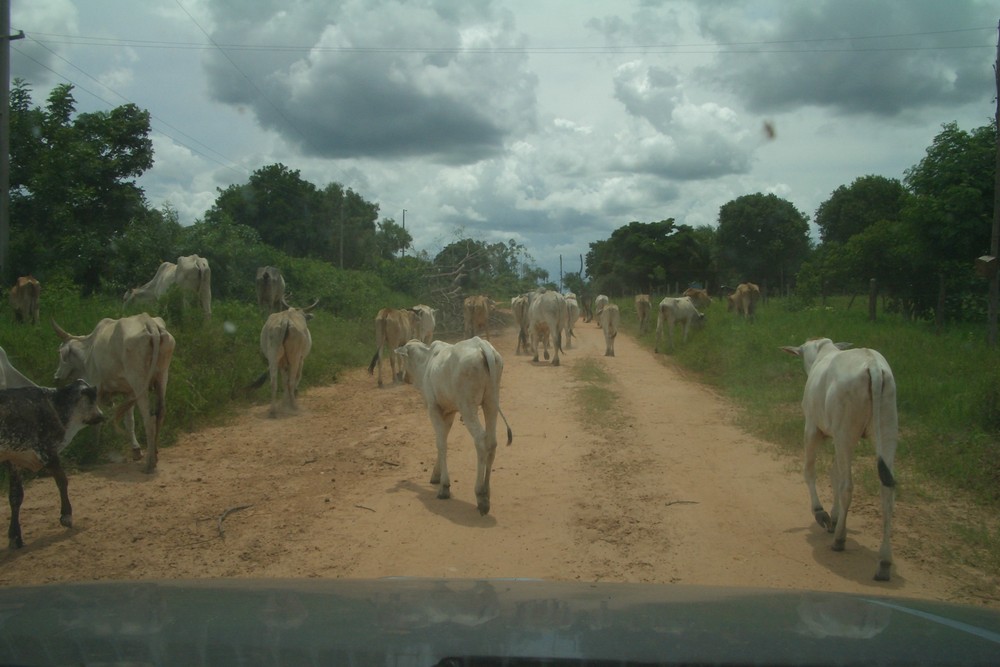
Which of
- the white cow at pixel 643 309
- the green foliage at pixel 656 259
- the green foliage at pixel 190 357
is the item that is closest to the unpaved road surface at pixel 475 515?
the green foliage at pixel 190 357

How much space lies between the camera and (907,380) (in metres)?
12.3

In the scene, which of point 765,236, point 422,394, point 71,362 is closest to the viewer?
point 422,394

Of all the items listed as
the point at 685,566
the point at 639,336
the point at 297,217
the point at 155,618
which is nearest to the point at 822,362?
the point at 685,566

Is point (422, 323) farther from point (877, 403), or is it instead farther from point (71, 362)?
point (877, 403)

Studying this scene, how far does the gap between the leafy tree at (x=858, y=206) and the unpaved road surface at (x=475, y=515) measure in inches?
1439

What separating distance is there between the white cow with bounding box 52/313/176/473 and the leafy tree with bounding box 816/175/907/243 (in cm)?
4085

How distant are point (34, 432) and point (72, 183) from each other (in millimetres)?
15194

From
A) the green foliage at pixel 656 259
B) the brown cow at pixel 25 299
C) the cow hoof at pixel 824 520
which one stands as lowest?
the cow hoof at pixel 824 520

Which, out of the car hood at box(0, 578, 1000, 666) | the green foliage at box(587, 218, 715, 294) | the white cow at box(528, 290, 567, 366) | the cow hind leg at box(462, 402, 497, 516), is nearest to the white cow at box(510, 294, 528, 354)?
the white cow at box(528, 290, 567, 366)

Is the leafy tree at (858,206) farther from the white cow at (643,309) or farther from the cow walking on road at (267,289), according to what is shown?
the cow walking on road at (267,289)

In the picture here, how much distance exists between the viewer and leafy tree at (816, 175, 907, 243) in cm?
4341

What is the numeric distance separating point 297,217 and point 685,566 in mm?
33660

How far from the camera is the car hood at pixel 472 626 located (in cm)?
271

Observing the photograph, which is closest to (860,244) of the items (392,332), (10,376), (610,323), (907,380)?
(610,323)
